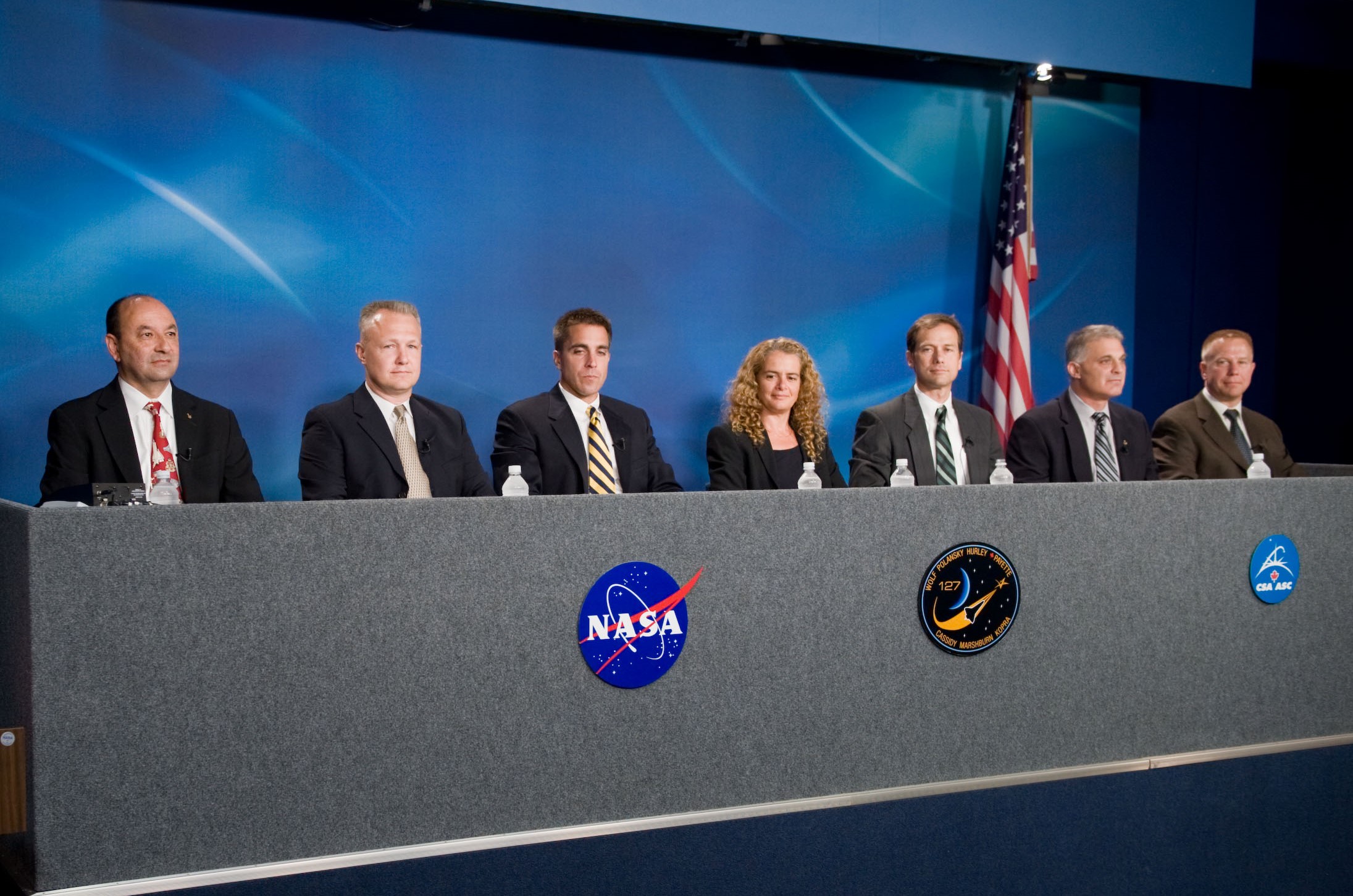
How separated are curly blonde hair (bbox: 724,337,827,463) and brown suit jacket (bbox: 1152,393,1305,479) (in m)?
1.18

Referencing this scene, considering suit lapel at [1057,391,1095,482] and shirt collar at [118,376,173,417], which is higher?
shirt collar at [118,376,173,417]

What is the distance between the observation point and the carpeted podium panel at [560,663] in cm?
171

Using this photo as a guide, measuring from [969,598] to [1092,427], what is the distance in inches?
68.1

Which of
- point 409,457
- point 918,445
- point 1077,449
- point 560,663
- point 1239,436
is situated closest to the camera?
point 560,663

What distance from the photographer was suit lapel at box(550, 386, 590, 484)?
11.9 ft

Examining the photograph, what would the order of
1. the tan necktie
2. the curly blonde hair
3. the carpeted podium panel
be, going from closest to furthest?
the carpeted podium panel < the tan necktie < the curly blonde hair

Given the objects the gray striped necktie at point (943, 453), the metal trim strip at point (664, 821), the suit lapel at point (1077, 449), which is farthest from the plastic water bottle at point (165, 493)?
the suit lapel at point (1077, 449)

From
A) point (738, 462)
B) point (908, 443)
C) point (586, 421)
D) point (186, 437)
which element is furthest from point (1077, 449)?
point (186, 437)

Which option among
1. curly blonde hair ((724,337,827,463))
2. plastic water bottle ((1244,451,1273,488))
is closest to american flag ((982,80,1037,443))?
curly blonde hair ((724,337,827,463))

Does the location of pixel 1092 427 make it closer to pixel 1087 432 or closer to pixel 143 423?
pixel 1087 432

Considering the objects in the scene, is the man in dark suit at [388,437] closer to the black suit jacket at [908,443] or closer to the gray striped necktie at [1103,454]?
the black suit jacket at [908,443]

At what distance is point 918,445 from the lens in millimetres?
3576

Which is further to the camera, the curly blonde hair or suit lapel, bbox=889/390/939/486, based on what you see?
the curly blonde hair

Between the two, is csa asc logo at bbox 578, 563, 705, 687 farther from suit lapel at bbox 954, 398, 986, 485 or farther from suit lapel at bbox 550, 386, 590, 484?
suit lapel at bbox 954, 398, 986, 485
